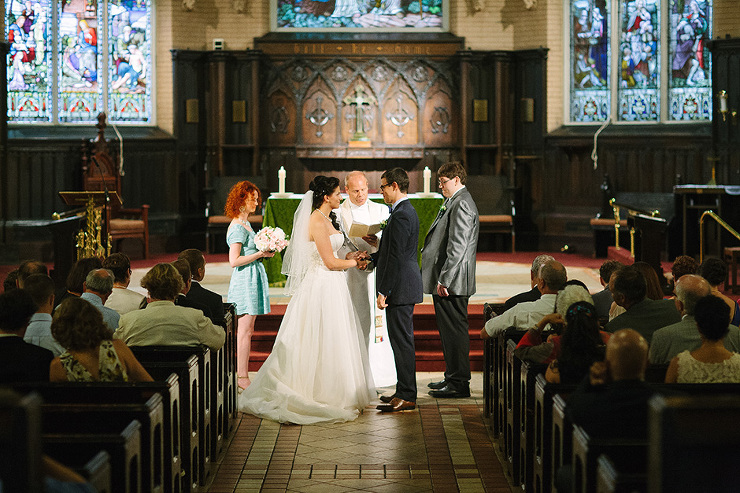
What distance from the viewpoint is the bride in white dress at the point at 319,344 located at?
6.27 m

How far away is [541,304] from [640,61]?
393 inches

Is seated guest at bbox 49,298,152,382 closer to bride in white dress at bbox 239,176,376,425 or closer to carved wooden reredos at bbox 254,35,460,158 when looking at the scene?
bride in white dress at bbox 239,176,376,425

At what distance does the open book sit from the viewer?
6.87 metres

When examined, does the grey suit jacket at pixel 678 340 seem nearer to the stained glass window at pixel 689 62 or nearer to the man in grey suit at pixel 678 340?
the man in grey suit at pixel 678 340

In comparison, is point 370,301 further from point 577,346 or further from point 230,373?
point 577,346

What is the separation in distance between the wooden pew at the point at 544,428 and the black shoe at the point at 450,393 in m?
2.40

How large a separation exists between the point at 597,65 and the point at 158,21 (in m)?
6.47

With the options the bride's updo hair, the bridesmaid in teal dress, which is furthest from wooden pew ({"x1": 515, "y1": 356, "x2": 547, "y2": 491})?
the bridesmaid in teal dress

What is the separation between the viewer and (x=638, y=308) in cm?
500

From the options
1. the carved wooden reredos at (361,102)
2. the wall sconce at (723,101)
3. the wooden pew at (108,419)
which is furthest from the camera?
the carved wooden reredos at (361,102)

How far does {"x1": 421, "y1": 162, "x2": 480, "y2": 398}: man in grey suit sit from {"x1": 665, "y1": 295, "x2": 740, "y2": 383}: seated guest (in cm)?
256

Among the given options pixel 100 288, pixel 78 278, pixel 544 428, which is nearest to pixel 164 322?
pixel 100 288

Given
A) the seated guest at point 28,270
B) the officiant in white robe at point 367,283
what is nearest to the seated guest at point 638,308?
the officiant in white robe at point 367,283

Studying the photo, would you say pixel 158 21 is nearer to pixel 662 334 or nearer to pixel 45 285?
pixel 45 285
